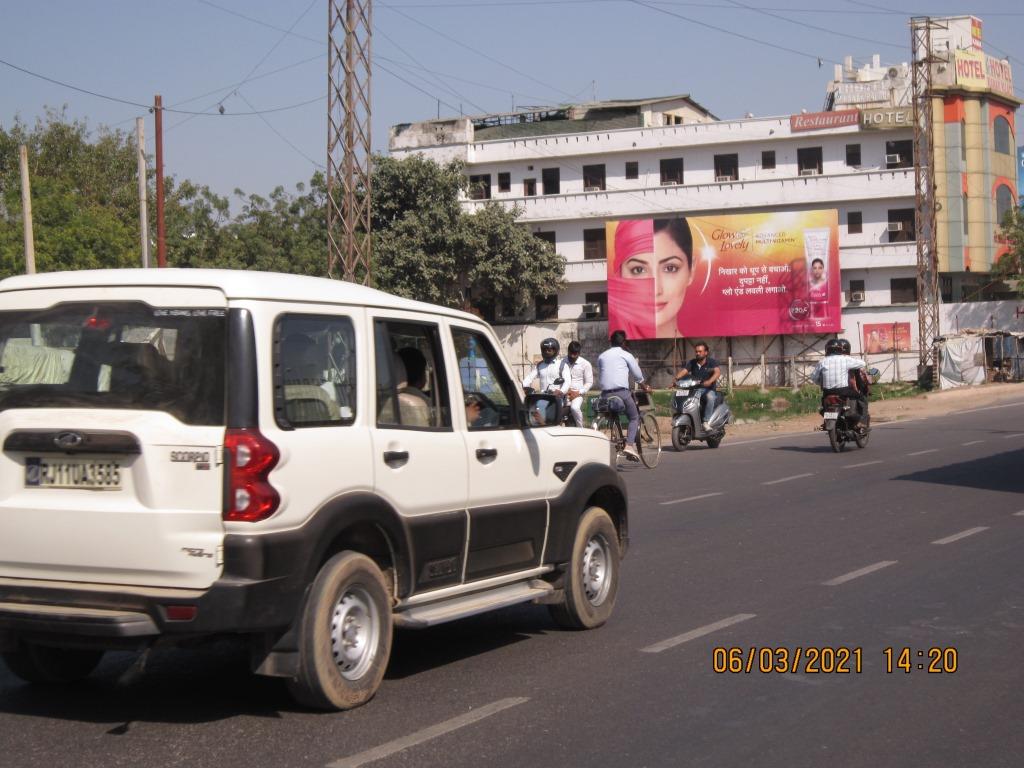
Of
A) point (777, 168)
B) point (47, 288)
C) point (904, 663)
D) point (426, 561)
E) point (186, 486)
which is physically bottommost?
point (904, 663)

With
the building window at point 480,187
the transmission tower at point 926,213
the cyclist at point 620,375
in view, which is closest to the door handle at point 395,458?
the cyclist at point 620,375

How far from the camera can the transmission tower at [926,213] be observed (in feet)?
156

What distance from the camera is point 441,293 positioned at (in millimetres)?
59125

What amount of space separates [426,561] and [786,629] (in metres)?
2.53

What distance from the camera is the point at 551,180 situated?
63.8m

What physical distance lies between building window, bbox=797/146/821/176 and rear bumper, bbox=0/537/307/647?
2264 inches

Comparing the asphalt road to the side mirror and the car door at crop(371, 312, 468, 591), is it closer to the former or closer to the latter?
the car door at crop(371, 312, 468, 591)

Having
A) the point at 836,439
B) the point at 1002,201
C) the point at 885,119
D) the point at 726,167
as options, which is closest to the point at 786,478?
the point at 836,439

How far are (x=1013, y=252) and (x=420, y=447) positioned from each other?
56575 mm

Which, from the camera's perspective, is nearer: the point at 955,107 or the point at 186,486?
the point at 186,486

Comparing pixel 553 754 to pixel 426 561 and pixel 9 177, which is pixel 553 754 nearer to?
pixel 426 561

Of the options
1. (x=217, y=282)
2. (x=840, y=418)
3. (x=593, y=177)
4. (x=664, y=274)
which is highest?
(x=593, y=177)

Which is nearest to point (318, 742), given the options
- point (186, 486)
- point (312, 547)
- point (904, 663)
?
point (312, 547)

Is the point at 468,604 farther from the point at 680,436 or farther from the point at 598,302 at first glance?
the point at 598,302
